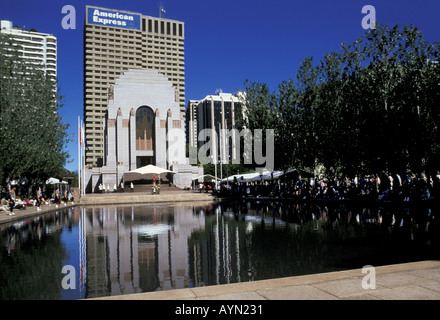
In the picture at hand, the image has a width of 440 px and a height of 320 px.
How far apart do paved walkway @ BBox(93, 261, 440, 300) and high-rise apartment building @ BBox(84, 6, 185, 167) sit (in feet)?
418

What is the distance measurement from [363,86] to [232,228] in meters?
19.6

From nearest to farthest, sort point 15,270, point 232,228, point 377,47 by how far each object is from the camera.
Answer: point 15,270
point 232,228
point 377,47

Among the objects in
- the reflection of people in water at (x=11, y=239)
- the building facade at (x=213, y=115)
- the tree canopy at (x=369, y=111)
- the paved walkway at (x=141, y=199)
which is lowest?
the paved walkway at (x=141, y=199)

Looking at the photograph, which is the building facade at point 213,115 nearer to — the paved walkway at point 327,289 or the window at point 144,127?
the window at point 144,127

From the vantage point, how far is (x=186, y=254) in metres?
8.73

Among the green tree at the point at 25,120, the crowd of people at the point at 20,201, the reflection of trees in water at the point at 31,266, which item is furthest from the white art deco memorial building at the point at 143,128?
the reflection of trees in water at the point at 31,266

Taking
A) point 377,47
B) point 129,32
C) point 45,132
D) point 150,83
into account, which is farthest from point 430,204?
point 129,32

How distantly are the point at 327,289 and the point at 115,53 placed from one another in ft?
475

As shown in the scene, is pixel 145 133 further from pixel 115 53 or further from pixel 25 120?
pixel 115 53

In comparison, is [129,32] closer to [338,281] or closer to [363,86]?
[363,86]

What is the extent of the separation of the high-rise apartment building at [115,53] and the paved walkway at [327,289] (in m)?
127

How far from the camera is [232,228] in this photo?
13.6m

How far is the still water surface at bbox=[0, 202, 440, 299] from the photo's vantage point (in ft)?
20.9

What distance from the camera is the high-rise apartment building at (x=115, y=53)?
432 feet
